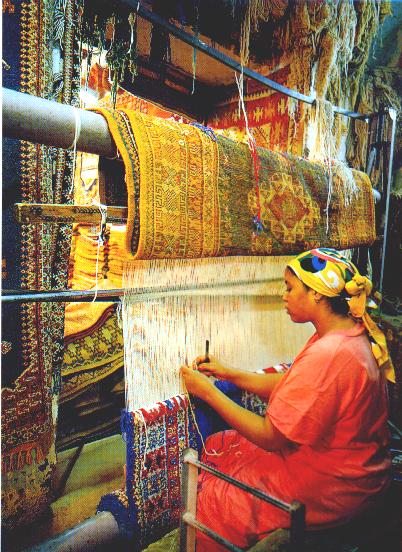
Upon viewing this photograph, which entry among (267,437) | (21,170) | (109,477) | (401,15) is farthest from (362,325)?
(401,15)

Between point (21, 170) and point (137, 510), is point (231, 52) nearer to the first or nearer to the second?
point (21, 170)

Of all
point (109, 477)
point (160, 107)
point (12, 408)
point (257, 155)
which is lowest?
point (109, 477)

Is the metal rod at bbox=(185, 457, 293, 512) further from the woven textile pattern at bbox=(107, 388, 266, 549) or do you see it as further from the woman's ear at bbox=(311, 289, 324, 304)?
the woman's ear at bbox=(311, 289, 324, 304)

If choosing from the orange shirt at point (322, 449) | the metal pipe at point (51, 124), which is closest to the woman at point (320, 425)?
the orange shirt at point (322, 449)

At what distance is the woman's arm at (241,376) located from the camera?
2.00 metres

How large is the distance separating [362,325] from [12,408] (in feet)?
6.22

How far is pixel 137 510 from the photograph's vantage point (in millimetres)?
1766

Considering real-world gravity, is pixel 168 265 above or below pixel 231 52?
below

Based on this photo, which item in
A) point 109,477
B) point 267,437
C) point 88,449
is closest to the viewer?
point 267,437

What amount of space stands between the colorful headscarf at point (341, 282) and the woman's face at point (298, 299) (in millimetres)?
38

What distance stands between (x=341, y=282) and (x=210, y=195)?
73 centimetres

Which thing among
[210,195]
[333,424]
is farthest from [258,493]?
[210,195]

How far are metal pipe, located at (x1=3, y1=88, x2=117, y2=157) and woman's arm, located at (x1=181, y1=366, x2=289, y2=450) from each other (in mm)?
1069

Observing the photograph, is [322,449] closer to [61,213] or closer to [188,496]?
[188,496]
